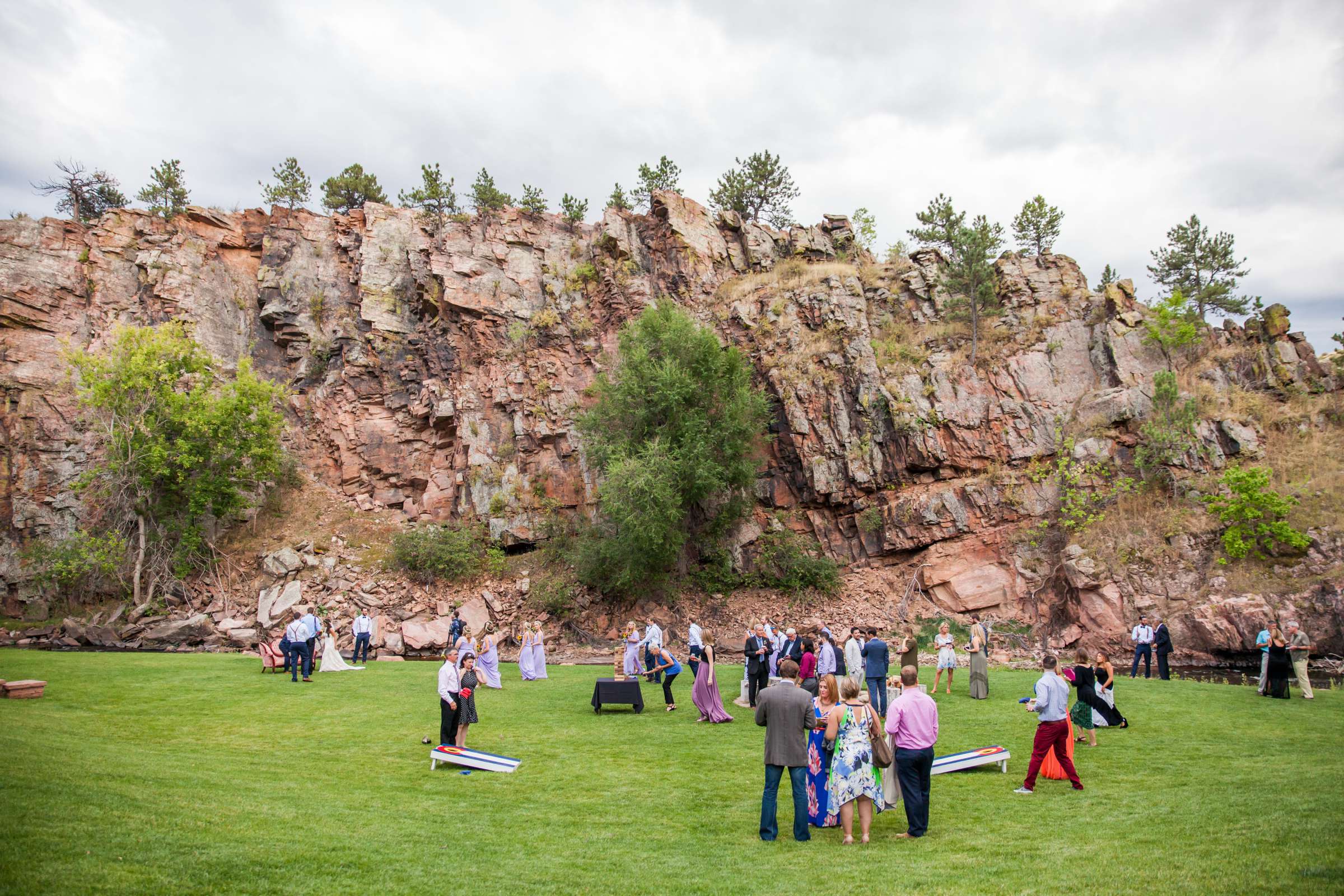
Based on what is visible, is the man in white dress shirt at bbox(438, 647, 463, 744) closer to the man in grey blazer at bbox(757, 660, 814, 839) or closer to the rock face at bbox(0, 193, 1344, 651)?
the man in grey blazer at bbox(757, 660, 814, 839)

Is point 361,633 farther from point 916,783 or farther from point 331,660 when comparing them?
point 916,783

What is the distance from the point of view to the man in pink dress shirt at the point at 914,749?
7730 mm

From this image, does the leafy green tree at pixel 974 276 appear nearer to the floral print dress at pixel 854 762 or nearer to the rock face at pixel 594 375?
the rock face at pixel 594 375

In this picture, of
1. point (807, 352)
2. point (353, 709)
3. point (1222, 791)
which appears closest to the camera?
point (1222, 791)

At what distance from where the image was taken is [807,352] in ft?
117

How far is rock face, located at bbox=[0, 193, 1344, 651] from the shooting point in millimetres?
30391

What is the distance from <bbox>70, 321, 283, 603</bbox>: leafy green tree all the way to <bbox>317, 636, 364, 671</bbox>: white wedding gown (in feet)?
54.0

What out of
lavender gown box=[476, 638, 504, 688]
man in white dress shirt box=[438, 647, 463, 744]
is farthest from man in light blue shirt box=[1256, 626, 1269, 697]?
lavender gown box=[476, 638, 504, 688]

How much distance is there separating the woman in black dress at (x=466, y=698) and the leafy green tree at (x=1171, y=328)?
115ft

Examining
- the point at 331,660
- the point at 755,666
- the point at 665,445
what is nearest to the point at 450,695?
the point at 755,666

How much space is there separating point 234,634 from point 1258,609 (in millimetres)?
37611

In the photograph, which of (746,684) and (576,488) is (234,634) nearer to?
(576,488)

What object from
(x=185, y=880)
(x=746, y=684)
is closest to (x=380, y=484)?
(x=746, y=684)

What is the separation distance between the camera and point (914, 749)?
25.4 ft
